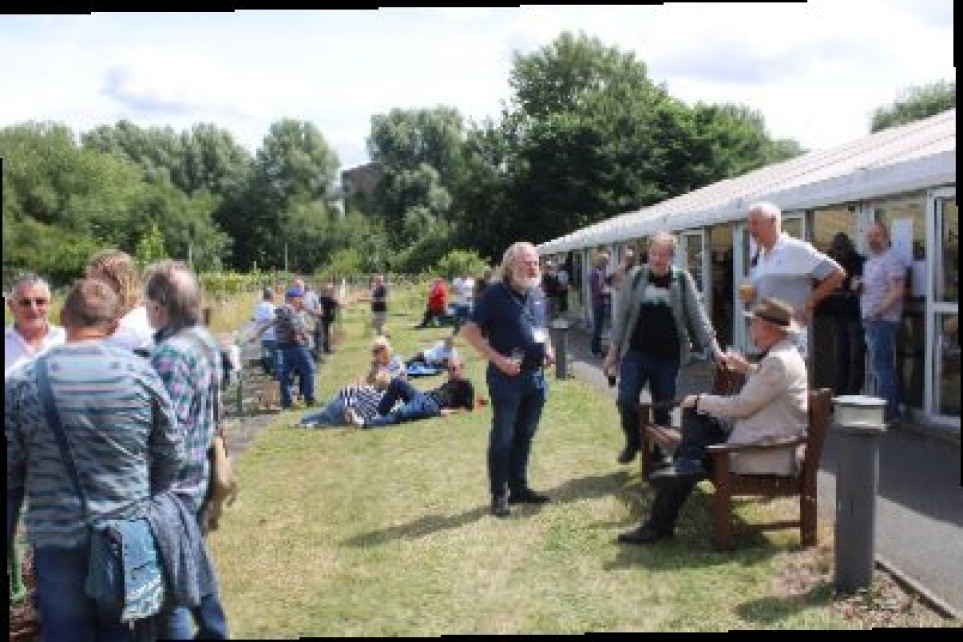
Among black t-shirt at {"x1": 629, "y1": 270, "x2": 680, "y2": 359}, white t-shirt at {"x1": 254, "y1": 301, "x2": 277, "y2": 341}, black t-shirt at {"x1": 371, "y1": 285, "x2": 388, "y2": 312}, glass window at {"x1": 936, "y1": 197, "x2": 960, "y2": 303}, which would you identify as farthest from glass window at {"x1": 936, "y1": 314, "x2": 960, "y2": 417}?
white t-shirt at {"x1": 254, "y1": 301, "x2": 277, "y2": 341}

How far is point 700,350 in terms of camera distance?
574 cm

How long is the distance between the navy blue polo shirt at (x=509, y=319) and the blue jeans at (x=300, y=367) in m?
4.44

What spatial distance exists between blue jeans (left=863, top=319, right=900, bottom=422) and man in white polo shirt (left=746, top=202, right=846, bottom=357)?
5.32 ft

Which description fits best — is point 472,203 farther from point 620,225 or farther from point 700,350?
point 620,225

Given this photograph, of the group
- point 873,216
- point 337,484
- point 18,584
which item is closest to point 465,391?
point 337,484

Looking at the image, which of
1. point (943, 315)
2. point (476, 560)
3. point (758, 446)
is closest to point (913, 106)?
point (943, 315)

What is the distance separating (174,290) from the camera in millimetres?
2955

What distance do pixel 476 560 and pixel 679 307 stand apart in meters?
2.04

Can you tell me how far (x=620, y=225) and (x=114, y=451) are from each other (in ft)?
38.2

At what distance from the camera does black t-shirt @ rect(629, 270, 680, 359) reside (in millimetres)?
5637

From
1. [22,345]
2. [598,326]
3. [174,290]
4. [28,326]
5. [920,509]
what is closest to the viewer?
[174,290]

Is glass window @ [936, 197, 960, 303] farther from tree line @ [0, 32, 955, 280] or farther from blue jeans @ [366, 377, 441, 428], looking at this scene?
blue jeans @ [366, 377, 441, 428]

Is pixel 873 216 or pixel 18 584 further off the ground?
pixel 873 216

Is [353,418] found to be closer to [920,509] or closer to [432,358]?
[432,358]
